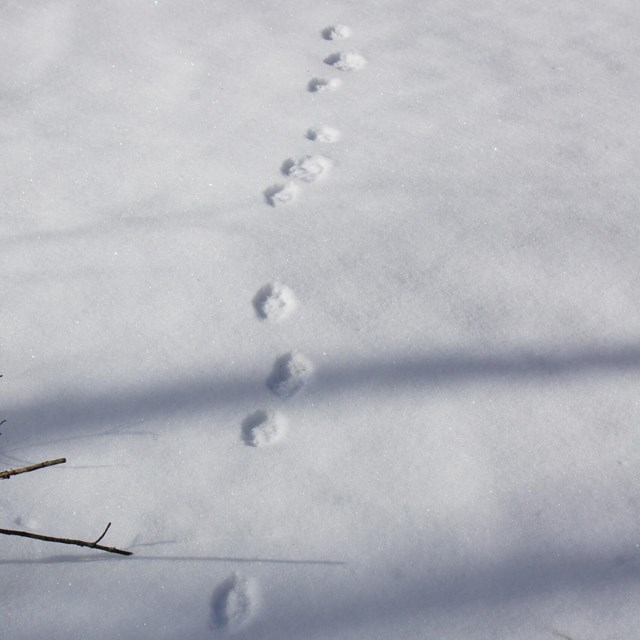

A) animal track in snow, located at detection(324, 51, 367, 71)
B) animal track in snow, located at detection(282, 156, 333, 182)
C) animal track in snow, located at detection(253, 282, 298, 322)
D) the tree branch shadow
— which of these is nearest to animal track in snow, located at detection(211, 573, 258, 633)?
the tree branch shadow

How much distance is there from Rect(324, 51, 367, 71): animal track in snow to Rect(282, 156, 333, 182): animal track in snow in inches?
19.0

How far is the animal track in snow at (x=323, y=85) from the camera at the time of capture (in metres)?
2.16

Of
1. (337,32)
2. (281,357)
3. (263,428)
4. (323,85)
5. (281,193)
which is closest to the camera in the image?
(263,428)

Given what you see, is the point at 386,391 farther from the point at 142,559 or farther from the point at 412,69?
the point at 412,69

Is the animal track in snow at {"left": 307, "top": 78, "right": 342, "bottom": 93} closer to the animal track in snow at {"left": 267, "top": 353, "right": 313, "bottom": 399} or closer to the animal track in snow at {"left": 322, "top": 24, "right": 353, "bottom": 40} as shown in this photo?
the animal track in snow at {"left": 322, "top": 24, "right": 353, "bottom": 40}

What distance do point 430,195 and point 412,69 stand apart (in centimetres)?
63

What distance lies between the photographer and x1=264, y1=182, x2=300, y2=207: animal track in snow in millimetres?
1812

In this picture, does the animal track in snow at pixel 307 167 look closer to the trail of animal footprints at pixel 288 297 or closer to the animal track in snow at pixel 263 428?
the trail of animal footprints at pixel 288 297

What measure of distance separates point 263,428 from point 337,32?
1.57m

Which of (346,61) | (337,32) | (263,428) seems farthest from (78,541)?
(337,32)

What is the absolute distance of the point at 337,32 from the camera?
7.84ft

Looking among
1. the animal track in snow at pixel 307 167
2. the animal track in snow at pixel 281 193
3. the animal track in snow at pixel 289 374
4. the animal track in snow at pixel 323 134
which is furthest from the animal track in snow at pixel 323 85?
the animal track in snow at pixel 289 374

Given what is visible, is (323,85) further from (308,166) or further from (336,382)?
(336,382)

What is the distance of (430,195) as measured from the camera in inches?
70.3
